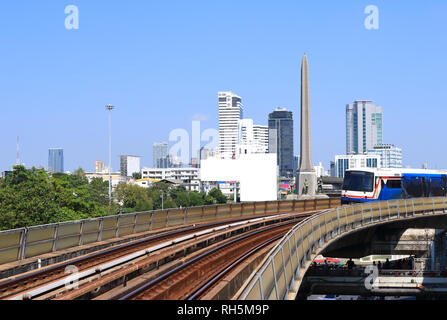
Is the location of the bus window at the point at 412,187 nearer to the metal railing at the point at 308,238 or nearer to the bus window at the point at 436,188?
the bus window at the point at 436,188

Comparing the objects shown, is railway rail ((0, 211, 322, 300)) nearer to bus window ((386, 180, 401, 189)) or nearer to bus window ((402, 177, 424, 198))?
bus window ((386, 180, 401, 189))

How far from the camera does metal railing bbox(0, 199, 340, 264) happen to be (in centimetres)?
1892

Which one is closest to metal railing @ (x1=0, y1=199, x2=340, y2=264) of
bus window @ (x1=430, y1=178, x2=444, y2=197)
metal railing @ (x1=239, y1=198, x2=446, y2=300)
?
metal railing @ (x1=239, y1=198, x2=446, y2=300)

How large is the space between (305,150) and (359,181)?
79.2m

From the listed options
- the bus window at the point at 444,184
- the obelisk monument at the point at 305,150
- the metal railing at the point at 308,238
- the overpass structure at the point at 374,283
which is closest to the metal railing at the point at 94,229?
the overpass structure at the point at 374,283

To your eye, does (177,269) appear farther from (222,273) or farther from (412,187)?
(412,187)

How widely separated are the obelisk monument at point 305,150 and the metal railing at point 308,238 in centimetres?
7560

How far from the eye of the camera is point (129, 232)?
28.3 m

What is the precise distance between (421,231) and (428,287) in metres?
7.91

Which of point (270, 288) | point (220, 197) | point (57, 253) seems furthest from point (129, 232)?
point (220, 197)

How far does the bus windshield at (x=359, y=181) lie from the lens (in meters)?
43.2

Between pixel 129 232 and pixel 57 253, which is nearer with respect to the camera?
pixel 57 253
